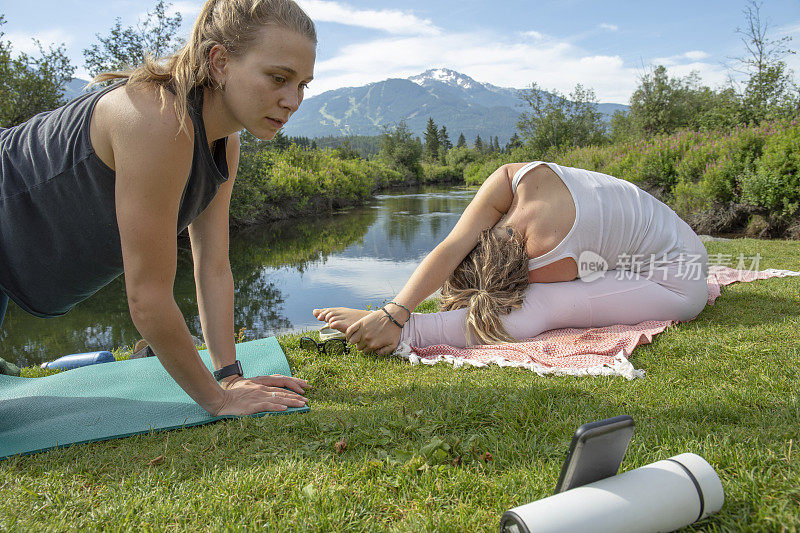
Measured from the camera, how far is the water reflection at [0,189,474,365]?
610cm

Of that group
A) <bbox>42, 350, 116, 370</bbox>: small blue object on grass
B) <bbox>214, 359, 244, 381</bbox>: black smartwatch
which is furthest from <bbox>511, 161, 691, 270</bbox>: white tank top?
<bbox>42, 350, 116, 370</bbox>: small blue object on grass

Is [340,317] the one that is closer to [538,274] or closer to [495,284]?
[495,284]

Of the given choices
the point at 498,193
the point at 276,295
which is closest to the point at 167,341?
the point at 498,193

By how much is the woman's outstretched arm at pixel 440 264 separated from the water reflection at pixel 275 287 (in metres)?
2.82

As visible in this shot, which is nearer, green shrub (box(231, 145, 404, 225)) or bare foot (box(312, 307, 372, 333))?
bare foot (box(312, 307, 372, 333))

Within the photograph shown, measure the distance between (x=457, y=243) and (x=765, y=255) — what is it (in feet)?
17.0

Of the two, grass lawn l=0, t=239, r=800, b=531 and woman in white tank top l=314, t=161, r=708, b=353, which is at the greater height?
woman in white tank top l=314, t=161, r=708, b=353

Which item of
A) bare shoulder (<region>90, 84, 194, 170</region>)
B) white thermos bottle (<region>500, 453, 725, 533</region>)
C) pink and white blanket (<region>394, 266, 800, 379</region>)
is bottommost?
pink and white blanket (<region>394, 266, 800, 379</region>)

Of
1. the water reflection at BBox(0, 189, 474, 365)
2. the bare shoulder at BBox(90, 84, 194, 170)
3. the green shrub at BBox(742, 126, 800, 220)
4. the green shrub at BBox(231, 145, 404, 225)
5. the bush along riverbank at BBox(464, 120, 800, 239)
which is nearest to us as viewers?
the bare shoulder at BBox(90, 84, 194, 170)

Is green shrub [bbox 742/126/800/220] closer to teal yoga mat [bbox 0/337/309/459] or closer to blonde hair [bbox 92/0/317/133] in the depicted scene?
teal yoga mat [bbox 0/337/309/459]

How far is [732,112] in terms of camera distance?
55.3ft

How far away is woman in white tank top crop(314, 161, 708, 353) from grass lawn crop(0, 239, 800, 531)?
0.77 metres

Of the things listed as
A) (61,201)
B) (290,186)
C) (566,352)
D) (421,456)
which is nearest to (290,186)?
(290,186)

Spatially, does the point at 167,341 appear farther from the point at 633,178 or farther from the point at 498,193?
the point at 633,178
